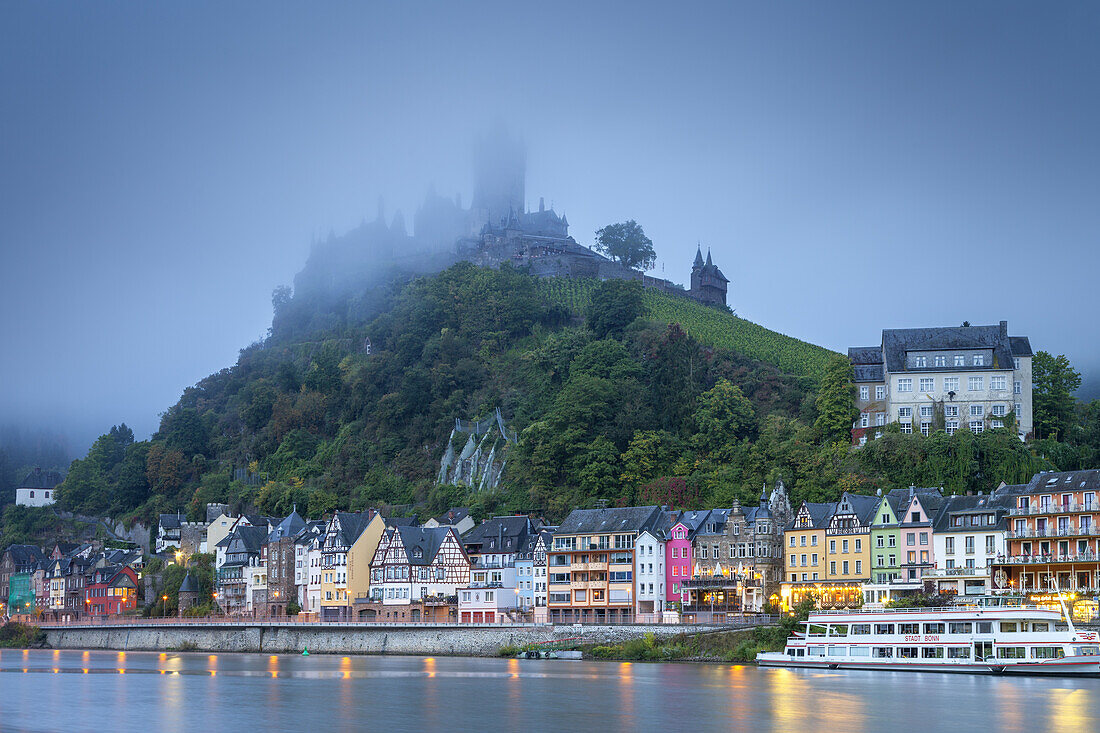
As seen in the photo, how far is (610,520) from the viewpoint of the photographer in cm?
8106

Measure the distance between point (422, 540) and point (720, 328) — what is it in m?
46.9

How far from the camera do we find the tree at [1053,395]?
82062 millimetres

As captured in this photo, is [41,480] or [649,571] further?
[41,480]

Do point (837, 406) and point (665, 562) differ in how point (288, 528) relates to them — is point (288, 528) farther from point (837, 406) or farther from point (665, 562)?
point (837, 406)

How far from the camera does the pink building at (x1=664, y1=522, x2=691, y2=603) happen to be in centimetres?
7769


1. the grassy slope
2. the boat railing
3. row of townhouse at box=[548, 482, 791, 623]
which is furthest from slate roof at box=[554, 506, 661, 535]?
the grassy slope

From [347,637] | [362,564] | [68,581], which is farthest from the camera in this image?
[68,581]

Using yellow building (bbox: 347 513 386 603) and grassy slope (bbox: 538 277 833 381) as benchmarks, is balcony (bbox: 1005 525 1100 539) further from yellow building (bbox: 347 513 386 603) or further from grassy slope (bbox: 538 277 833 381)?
yellow building (bbox: 347 513 386 603)

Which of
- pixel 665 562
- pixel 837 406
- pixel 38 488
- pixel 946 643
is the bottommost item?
pixel 946 643

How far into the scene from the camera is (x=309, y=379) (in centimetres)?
13225

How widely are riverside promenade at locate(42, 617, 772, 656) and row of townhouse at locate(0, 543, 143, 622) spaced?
548 cm

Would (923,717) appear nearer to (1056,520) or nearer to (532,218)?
(1056,520)

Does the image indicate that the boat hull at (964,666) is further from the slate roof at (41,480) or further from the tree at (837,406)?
the slate roof at (41,480)

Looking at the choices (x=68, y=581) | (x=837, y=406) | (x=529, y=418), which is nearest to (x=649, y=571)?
(x=837, y=406)
